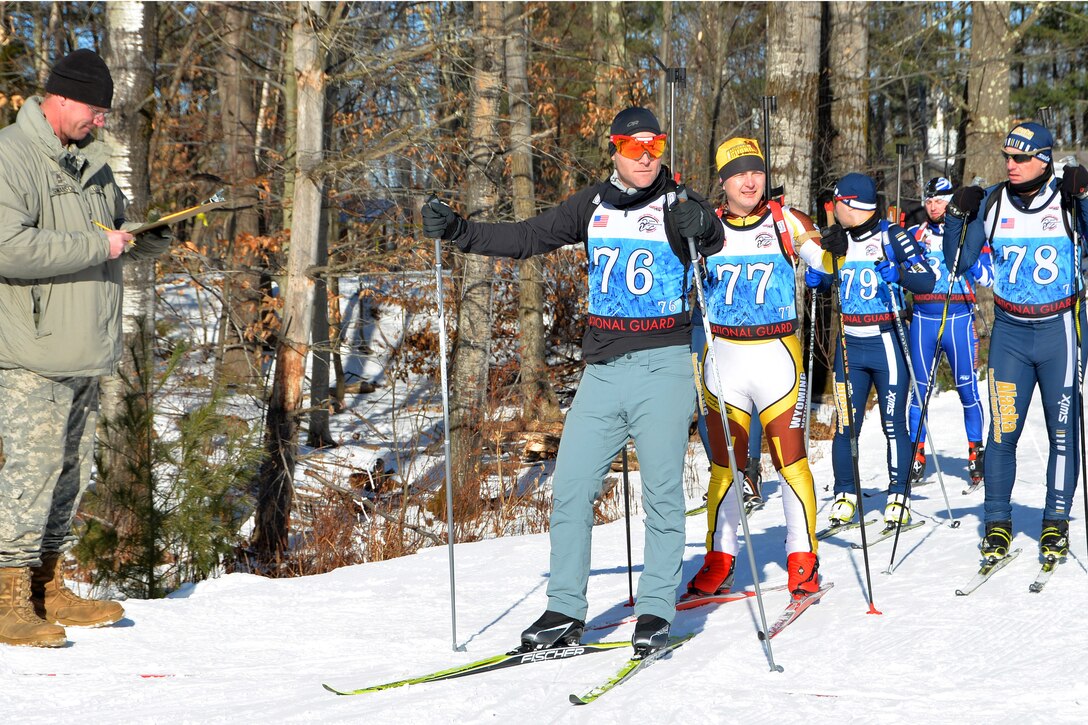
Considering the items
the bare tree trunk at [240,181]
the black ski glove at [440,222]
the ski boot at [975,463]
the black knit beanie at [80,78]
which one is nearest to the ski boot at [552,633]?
the black ski glove at [440,222]

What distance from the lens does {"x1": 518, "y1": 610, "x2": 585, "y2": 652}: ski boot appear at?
14.7 ft

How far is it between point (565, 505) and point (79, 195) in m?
2.67

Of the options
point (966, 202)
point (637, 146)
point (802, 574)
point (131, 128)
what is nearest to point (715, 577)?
point (802, 574)

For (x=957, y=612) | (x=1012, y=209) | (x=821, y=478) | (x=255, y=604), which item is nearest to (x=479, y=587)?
(x=255, y=604)

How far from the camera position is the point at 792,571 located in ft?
17.7

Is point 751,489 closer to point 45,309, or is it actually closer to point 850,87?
point 45,309

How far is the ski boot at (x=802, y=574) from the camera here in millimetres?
5355

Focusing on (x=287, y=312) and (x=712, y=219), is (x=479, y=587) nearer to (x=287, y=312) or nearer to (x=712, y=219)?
(x=712, y=219)

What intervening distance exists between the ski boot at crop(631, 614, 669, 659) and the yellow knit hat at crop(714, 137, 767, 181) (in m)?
2.28

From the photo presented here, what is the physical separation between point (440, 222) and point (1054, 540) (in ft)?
12.8

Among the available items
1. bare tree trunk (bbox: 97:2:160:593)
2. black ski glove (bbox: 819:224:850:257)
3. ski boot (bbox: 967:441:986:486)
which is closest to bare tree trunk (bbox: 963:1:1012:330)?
ski boot (bbox: 967:441:986:486)

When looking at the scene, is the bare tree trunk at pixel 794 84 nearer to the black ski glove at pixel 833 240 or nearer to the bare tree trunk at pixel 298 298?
the bare tree trunk at pixel 298 298

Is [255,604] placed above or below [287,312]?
below

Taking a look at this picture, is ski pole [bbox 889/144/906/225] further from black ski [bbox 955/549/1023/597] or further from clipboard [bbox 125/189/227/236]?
clipboard [bbox 125/189/227/236]
